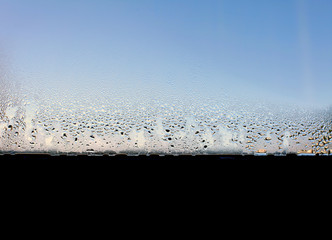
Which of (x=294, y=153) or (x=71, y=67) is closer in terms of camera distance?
(x=294, y=153)

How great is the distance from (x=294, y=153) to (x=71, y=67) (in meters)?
0.84
